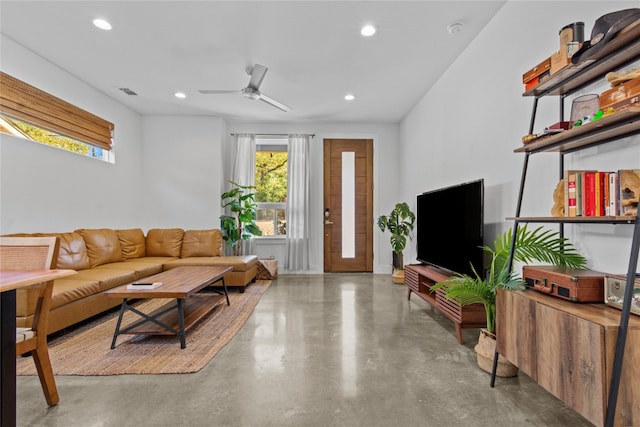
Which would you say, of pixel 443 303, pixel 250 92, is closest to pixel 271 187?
pixel 250 92

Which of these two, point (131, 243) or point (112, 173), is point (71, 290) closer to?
point (131, 243)

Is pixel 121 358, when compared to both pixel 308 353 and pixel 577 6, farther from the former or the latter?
pixel 577 6

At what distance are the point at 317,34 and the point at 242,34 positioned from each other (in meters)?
0.72

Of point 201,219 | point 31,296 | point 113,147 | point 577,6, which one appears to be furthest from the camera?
point 201,219

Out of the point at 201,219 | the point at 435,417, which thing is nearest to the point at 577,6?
the point at 435,417

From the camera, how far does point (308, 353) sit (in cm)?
228

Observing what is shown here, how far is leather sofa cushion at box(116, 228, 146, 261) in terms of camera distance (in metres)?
4.25

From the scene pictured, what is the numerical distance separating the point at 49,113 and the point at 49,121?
9 cm

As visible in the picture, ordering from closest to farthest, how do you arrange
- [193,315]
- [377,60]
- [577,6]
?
[577,6] → [193,315] → [377,60]

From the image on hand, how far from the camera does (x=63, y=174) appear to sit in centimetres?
358

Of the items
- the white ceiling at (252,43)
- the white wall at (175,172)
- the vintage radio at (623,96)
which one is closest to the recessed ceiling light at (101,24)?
the white ceiling at (252,43)

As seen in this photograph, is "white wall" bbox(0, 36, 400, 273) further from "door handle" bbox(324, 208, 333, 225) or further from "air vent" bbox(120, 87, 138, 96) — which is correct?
"air vent" bbox(120, 87, 138, 96)

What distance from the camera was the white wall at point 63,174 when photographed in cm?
296

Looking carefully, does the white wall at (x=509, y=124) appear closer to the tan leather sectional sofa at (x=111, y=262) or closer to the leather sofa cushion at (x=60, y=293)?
the tan leather sectional sofa at (x=111, y=262)
